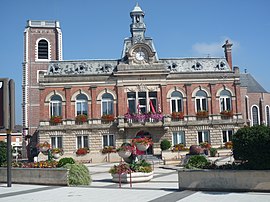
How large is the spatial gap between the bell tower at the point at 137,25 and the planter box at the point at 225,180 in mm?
28396

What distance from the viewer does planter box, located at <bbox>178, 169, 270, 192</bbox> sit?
12.5 meters

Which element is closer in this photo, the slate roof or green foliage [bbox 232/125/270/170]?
green foliage [bbox 232/125/270/170]

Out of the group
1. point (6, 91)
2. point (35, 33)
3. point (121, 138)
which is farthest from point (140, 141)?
point (35, 33)

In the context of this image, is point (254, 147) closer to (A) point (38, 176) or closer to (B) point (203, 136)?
(A) point (38, 176)

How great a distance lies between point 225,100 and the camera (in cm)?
3956

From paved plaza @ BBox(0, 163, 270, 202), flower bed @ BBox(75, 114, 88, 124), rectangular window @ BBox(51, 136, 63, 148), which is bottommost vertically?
paved plaza @ BBox(0, 163, 270, 202)

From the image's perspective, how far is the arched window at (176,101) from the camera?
128ft

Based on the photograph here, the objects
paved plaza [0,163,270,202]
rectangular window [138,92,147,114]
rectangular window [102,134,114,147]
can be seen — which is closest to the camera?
paved plaza [0,163,270,202]

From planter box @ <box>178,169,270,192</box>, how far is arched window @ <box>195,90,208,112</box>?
25913 mm

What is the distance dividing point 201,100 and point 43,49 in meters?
29.3

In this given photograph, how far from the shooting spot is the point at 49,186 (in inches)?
642

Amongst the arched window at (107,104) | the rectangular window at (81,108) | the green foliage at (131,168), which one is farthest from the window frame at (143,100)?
the green foliage at (131,168)

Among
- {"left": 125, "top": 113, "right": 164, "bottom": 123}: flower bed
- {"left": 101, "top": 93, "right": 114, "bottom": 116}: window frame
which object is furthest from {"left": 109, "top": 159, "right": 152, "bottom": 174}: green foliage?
{"left": 101, "top": 93, "right": 114, "bottom": 116}: window frame

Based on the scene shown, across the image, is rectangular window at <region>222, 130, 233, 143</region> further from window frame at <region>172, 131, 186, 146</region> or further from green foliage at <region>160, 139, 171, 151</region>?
green foliage at <region>160, 139, 171, 151</region>
